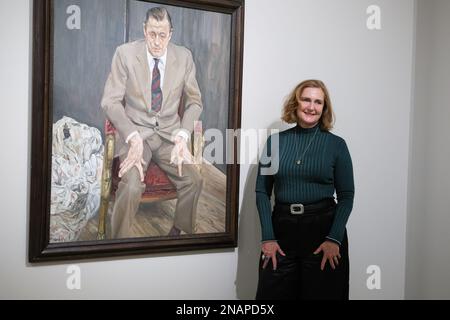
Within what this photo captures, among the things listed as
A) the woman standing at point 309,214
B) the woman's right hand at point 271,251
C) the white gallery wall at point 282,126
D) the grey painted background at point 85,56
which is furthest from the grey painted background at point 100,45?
the woman's right hand at point 271,251

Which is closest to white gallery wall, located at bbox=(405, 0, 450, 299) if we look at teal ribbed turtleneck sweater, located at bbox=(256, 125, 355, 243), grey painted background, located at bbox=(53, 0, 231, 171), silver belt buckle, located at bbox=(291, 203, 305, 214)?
teal ribbed turtleneck sweater, located at bbox=(256, 125, 355, 243)

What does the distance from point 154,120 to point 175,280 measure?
743 mm

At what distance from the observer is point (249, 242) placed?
2346 mm

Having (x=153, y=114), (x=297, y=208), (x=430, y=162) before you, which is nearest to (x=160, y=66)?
(x=153, y=114)

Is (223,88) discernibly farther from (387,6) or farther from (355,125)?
(387,6)

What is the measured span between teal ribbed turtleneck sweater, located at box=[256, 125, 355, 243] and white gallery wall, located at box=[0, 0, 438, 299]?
1.14 feet

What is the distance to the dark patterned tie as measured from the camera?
2.11 meters

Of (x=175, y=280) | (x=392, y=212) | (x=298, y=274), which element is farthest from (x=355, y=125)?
(x=175, y=280)

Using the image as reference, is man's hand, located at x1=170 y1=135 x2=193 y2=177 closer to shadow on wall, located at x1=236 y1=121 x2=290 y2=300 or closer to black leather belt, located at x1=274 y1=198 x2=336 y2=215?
shadow on wall, located at x1=236 y1=121 x2=290 y2=300

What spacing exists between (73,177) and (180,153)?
477 mm

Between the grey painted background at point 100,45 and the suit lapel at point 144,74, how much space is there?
0.24ft

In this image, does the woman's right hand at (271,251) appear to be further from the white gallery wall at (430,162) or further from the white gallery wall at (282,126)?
the white gallery wall at (430,162)

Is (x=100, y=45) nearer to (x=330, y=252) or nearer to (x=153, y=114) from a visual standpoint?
(x=153, y=114)

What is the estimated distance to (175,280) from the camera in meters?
2.21
